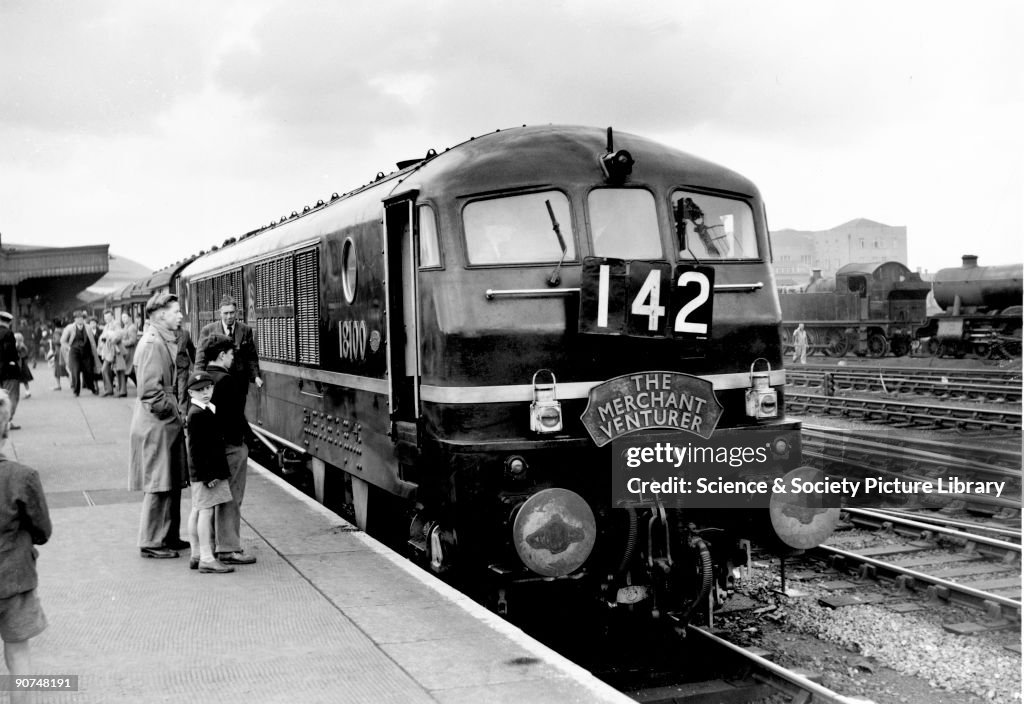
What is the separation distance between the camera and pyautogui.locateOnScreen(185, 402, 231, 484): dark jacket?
21.8ft

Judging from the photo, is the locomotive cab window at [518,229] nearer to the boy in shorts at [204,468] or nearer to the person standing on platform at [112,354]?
the boy in shorts at [204,468]

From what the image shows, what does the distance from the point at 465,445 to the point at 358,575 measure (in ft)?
4.67

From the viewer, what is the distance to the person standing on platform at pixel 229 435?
22.2 ft

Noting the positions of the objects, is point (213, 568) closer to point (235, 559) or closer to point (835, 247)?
point (235, 559)

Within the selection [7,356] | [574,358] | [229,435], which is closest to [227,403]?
[229,435]

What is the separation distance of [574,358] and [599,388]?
0.76 feet

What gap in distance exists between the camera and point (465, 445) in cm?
581

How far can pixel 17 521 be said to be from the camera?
4.09 m

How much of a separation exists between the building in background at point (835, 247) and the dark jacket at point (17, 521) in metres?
70.1

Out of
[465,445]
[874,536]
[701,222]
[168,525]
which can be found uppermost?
[701,222]

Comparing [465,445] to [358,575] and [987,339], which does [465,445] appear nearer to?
[358,575]

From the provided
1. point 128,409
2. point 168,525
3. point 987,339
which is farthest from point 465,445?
point 987,339

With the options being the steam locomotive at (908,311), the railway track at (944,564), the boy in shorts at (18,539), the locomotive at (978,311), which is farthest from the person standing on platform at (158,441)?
the steam locomotive at (908,311)

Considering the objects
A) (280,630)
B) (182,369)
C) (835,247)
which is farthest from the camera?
(835,247)
